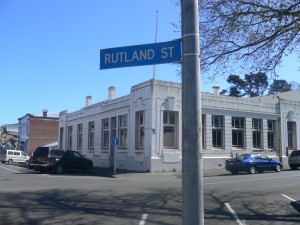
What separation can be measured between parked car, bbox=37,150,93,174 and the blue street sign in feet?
73.8

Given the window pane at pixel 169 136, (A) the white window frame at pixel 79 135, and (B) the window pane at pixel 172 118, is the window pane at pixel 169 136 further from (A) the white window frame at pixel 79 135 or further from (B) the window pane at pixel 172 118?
(A) the white window frame at pixel 79 135

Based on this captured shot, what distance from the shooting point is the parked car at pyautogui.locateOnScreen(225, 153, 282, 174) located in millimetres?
27047

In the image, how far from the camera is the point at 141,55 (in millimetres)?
6223

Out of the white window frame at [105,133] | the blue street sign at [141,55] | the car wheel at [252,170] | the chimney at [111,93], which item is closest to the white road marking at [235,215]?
the blue street sign at [141,55]

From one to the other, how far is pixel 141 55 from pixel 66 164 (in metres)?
23.8

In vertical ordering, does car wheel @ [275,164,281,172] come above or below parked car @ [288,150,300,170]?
below

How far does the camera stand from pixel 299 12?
11.9m

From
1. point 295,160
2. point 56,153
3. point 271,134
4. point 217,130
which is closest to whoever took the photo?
point 56,153

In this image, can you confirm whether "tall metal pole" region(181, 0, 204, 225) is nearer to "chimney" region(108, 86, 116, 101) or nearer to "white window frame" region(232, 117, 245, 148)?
"white window frame" region(232, 117, 245, 148)

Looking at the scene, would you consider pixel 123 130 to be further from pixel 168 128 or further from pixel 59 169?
pixel 59 169

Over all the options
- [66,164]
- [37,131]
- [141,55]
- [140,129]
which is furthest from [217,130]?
[37,131]

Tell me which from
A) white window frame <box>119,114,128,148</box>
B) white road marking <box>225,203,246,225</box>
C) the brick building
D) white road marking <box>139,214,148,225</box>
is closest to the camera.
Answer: white road marking <box>139,214,148,225</box>

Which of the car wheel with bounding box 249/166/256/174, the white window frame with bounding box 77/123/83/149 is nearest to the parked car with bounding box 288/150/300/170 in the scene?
the car wheel with bounding box 249/166/256/174

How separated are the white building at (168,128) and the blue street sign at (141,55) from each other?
21.8 metres
